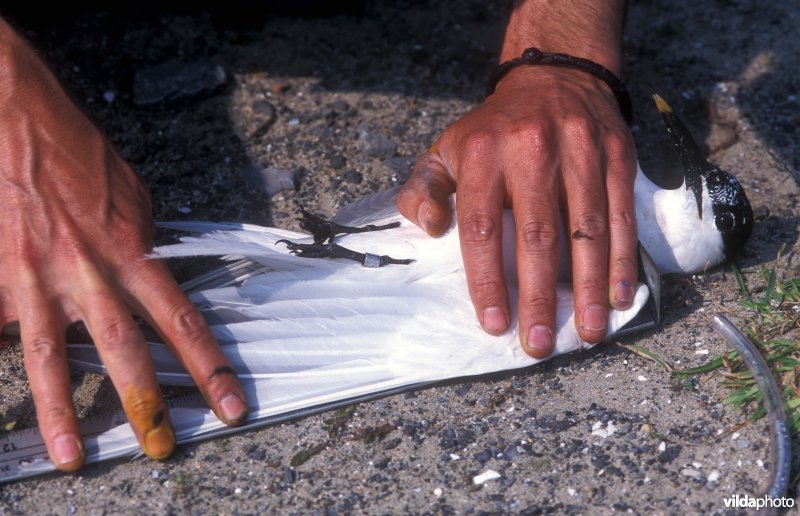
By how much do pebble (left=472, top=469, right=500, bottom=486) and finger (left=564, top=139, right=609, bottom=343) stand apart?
0.39 metres

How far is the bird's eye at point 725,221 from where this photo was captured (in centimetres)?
227

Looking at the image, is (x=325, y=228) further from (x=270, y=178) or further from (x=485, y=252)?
(x=270, y=178)

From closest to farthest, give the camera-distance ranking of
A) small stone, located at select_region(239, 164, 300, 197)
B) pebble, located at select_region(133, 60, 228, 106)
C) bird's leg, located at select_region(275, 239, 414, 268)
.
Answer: bird's leg, located at select_region(275, 239, 414, 268), small stone, located at select_region(239, 164, 300, 197), pebble, located at select_region(133, 60, 228, 106)

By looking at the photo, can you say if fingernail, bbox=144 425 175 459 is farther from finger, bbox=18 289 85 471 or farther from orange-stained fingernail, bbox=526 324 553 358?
orange-stained fingernail, bbox=526 324 553 358

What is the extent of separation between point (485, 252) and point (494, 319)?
0.15 metres

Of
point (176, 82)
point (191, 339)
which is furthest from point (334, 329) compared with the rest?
point (176, 82)

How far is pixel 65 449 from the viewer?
1.79 m

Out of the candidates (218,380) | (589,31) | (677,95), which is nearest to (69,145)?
(218,380)

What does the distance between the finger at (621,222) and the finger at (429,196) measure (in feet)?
1.29

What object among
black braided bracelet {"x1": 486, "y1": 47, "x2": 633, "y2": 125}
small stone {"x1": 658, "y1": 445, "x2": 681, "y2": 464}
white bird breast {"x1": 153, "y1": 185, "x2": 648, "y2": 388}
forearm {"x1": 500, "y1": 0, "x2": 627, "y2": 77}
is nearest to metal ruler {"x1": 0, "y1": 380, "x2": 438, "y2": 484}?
white bird breast {"x1": 153, "y1": 185, "x2": 648, "y2": 388}

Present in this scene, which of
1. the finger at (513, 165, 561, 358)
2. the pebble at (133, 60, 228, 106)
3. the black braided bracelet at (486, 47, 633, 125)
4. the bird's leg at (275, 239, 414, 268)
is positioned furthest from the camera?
the pebble at (133, 60, 228, 106)

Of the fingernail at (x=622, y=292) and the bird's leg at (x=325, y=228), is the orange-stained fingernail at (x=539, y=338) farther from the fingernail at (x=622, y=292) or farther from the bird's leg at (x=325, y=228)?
the bird's leg at (x=325, y=228)

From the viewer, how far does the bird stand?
1966mm

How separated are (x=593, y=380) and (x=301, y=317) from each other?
0.70 metres
